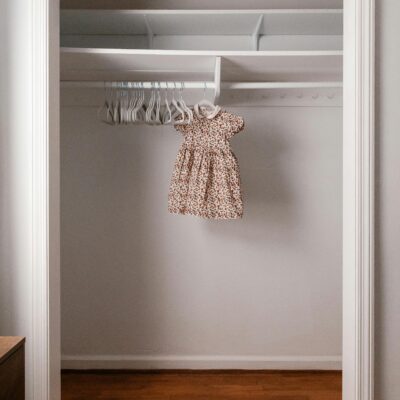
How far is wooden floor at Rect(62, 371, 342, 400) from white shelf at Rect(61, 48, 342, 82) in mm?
1840

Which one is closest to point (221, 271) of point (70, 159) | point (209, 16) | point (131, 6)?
point (70, 159)

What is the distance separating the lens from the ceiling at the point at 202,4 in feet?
6.77

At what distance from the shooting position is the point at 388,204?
4.58 feet

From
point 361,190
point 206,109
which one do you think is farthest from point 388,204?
point 206,109

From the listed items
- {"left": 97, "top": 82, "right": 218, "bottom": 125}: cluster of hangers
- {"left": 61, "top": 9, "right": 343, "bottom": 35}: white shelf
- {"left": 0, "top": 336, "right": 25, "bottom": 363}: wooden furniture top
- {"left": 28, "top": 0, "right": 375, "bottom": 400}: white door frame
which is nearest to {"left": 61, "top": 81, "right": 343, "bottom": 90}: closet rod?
{"left": 97, "top": 82, "right": 218, "bottom": 125}: cluster of hangers

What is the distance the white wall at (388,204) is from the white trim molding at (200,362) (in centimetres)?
113

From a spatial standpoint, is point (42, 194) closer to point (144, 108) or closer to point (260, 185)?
point (144, 108)

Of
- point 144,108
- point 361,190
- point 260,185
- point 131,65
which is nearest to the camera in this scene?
point 361,190

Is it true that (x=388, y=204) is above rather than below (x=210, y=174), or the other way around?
below

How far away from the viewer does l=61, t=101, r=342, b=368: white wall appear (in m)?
2.45

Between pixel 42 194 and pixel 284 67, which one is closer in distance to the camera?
pixel 42 194

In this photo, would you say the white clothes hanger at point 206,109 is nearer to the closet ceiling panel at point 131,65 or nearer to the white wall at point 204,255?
the closet ceiling panel at point 131,65

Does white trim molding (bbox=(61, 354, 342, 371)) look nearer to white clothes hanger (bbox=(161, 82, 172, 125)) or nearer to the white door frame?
the white door frame

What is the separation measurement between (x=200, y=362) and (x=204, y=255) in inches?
27.7
